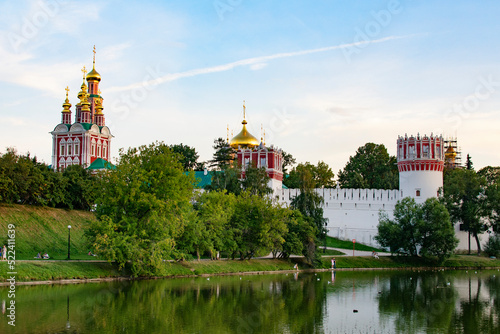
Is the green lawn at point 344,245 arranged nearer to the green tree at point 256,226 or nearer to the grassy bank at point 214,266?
the grassy bank at point 214,266

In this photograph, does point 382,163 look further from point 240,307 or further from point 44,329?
point 44,329

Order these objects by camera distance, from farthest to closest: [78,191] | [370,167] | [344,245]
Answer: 1. [370,167]
2. [344,245]
3. [78,191]

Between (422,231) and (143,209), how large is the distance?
71.3ft

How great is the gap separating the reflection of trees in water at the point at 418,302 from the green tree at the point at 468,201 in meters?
13.3

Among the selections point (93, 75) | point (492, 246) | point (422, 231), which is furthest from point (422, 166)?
point (93, 75)

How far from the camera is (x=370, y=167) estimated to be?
69875 millimetres

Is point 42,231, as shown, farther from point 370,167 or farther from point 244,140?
point 370,167

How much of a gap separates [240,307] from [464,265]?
2832 centimetres

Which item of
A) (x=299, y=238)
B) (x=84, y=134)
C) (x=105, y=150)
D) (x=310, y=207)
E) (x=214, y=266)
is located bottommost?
(x=214, y=266)

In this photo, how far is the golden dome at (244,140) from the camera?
65.8 meters

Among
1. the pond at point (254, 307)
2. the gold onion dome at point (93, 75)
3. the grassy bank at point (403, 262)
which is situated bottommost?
the grassy bank at point (403, 262)

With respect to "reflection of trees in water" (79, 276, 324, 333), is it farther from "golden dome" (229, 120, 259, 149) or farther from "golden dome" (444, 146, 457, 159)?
"golden dome" (444, 146, 457, 159)

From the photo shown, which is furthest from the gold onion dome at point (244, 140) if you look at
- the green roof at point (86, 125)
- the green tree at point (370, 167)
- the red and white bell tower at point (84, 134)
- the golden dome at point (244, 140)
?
the green roof at point (86, 125)

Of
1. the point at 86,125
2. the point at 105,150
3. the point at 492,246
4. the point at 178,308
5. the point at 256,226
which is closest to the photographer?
the point at 178,308
